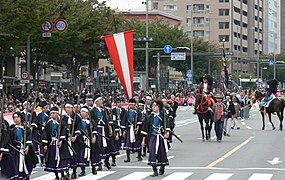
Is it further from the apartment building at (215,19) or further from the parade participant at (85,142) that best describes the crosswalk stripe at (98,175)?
the apartment building at (215,19)

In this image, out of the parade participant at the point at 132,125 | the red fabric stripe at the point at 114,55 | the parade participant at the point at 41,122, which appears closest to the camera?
the parade participant at the point at 41,122

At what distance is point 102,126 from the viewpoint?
19.6 m

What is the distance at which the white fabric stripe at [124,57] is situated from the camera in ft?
80.3

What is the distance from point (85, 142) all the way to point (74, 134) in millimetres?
575

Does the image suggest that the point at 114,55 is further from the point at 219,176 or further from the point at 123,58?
the point at 219,176

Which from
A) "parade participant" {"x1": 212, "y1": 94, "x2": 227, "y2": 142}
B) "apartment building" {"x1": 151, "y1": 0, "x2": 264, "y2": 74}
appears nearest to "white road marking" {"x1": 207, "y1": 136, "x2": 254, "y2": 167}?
"parade participant" {"x1": 212, "y1": 94, "x2": 227, "y2": 142}

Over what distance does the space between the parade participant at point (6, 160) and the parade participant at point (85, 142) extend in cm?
304

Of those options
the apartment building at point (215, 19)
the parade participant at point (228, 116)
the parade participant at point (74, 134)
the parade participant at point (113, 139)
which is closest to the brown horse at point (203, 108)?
the parade participant at point (228, 116)

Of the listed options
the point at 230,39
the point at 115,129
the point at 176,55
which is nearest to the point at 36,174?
the point at 115,129

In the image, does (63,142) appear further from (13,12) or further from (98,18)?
(98,18)

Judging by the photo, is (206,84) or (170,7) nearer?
(206,84)

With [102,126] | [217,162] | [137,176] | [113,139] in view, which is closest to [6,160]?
[137,176]

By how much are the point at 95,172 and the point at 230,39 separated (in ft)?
363

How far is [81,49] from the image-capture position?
48438 millimetres
